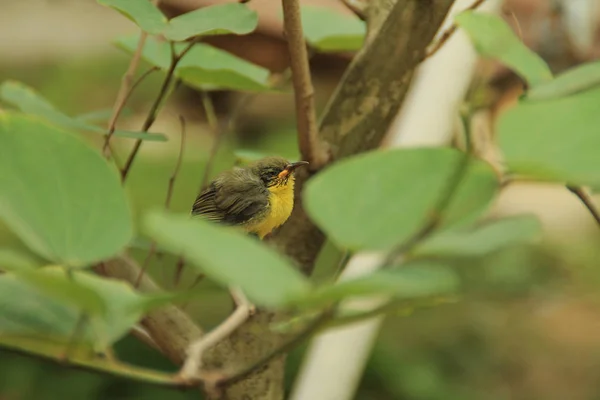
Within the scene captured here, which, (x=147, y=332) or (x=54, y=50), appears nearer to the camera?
(x=147, y=332)

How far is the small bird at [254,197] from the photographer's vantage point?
60 centimetres

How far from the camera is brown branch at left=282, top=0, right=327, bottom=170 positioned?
1.08 ft

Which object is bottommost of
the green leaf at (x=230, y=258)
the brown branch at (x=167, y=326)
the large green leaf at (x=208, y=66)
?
the brown branch at (x=167, y=326)

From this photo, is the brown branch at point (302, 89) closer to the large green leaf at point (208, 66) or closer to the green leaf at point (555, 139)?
the large green leaf at point (208, 66)

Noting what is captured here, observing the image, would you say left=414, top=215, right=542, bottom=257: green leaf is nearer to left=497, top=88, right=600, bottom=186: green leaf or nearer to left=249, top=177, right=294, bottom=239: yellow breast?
left=497, top=88, right=600, bottom=186: green leaf

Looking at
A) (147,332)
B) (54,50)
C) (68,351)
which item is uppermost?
(68,351)

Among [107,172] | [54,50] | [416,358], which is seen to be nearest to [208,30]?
[107,172]

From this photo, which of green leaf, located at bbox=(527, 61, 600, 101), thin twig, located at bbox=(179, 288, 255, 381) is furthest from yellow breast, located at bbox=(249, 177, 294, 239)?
green leaf, located at bbox=(527, 61, 600, 101)

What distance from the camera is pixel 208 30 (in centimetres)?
26

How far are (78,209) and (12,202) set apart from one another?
0.04 feet

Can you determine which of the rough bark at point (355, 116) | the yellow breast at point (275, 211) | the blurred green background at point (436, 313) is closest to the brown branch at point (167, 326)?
the rough bark at point (355, 116)

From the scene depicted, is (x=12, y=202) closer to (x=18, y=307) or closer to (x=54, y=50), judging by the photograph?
(x=18, y=307)

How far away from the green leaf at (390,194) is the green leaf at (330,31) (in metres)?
0.30

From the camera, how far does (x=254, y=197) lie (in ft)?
2.27
